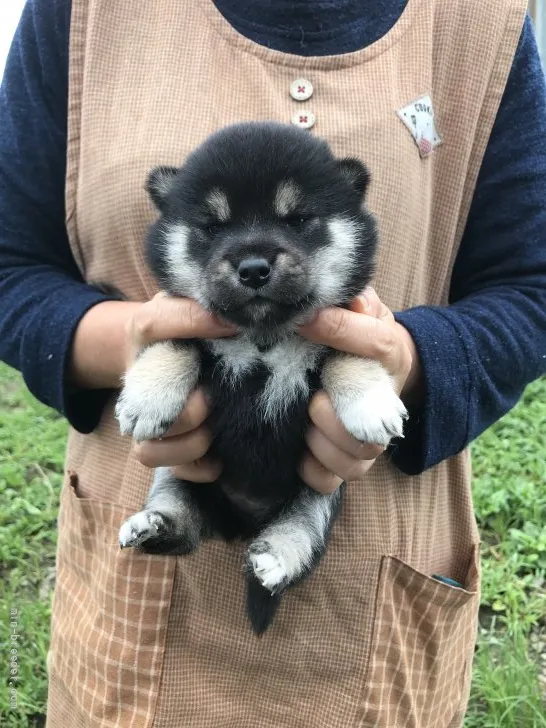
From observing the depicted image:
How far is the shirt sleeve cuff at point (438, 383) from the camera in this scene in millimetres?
1683

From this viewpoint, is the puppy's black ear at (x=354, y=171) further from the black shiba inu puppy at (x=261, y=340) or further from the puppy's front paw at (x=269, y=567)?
the puppy's front paw at (x=269, y=567)

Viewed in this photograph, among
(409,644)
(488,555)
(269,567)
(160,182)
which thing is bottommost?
(488,555)

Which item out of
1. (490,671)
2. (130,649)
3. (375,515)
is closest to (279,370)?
(375,515)

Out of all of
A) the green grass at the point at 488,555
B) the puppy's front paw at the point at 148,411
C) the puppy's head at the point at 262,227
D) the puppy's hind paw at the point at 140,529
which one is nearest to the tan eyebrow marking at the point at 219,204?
the puppy's head at the point at 262,227

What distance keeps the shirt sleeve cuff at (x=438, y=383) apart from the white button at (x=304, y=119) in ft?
1.73

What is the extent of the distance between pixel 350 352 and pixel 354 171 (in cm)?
44

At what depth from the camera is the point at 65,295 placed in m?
1.79

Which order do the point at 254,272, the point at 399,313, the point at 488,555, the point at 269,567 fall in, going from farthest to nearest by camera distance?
the point at 488,555 → the point at 399,313 → the point at 269,567 → the point at 254,272

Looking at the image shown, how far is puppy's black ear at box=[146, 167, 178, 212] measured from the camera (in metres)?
1.68

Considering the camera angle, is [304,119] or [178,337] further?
[304,119]

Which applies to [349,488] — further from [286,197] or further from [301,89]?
[301,89]

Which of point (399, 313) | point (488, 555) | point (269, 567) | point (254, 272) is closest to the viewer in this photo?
point (254, 272)

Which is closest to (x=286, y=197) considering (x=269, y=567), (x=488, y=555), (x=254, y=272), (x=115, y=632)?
(x=254, y=272)

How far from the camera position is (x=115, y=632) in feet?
5.69
